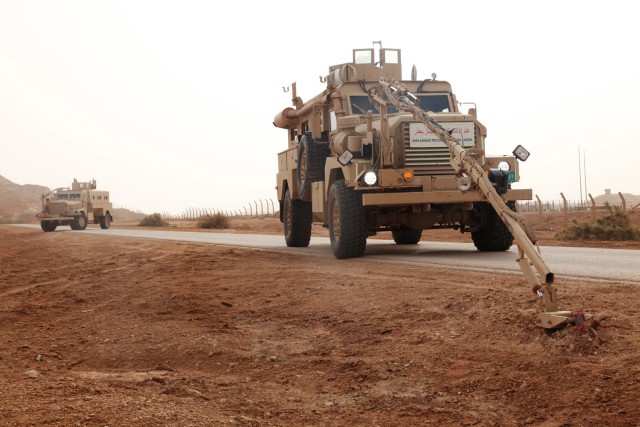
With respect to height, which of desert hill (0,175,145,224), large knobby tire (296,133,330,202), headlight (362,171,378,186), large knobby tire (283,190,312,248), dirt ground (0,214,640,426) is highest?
desert hill (0,175,145,224)

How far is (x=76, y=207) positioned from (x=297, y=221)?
3088 cm

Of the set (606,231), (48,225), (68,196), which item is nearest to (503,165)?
(606,231)

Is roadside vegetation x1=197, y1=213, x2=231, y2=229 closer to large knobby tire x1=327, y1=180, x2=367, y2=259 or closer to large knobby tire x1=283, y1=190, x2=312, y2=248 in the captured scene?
large knobby tire x1=283, y1=190, x2=312, y2=248

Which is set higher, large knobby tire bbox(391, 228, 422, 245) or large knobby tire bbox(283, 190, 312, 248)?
large knobby tire bbox(283, 190, 312, 248)

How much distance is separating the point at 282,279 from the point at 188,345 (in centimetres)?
370

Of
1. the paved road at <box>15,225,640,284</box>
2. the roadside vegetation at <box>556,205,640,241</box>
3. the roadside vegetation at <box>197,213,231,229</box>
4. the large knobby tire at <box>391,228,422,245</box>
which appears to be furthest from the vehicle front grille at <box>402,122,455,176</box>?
the roadside vegetation at <box>197,213,231,229</box>

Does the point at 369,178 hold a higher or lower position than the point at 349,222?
higher

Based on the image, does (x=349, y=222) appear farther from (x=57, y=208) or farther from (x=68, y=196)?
(x=68, y=196)

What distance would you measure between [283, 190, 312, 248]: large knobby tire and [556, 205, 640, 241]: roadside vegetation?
32.2ft

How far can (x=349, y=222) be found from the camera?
1405cm

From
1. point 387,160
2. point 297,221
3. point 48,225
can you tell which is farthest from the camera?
point 48,225

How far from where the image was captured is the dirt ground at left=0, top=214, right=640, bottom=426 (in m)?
5.11

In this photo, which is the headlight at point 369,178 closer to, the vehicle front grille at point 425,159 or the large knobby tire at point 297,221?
the vehicle front grille at point 425,159

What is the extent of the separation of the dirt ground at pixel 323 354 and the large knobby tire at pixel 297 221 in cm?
750
